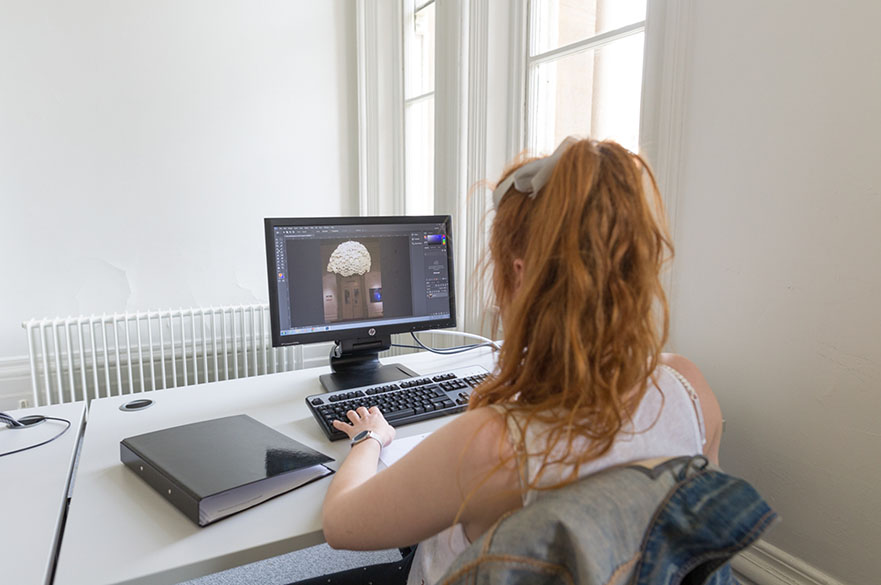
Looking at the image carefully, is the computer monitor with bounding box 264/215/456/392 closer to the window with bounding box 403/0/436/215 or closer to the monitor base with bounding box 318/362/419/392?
the monitor base with bounding box 318/362/419/392

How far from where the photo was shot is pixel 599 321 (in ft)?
2.11

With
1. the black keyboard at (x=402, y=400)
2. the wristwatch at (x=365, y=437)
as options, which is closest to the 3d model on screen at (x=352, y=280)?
the black keyboard at (x=402, y=400)

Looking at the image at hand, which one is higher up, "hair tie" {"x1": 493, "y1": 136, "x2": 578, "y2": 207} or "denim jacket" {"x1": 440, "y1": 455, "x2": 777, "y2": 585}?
"hair tie" {"x1": 493, "y1": 136, "x2": 578, "y2": 207}

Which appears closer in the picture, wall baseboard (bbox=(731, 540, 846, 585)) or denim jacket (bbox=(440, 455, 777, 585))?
denim jacket (bbox=(440, 455, 777, 585))

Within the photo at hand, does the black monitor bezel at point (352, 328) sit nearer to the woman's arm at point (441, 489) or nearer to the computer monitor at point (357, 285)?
the computer monitor at point (357, 285)

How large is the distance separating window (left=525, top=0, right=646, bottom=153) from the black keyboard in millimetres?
805

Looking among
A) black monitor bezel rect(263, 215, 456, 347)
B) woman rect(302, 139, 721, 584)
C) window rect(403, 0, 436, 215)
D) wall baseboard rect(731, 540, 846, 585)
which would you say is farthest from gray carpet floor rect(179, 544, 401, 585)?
window rect(403, 0, 436, 215)

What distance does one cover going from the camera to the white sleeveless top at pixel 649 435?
0.63 metres

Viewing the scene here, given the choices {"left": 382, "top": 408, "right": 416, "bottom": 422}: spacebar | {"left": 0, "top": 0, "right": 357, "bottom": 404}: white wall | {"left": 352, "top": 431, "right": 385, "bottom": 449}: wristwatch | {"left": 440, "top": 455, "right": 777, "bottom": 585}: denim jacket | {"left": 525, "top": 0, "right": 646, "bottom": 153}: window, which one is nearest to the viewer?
{"left": 440, "top": 455, "right": 777, "bottom": 585}: denim jacket

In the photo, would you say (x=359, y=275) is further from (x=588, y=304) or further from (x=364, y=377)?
(x=588, y=304)

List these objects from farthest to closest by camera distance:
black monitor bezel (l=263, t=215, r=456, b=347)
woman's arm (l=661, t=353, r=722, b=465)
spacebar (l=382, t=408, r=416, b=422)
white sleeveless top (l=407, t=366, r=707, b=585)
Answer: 1. black monitor bezel (l=263, t=215, r=456, b=347)
2. spacebar (l=382, t=408, r=416, b=422)
3. woman's arm (l=661, t=353, r=722, b=465)
4. white sleeveless top (l=407, t=366, r=707, b=585)

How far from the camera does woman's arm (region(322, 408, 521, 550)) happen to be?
25.0 inches

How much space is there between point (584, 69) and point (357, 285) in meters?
1.18

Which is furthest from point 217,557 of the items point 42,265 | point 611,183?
→ point 42,265
